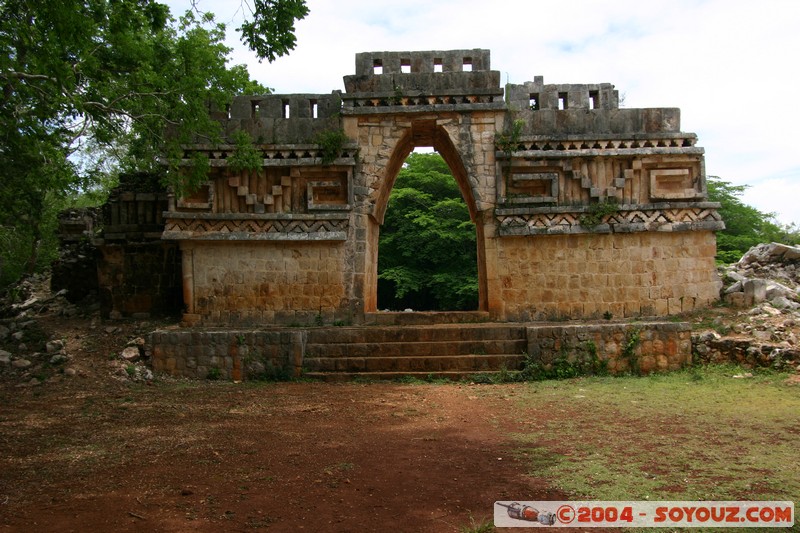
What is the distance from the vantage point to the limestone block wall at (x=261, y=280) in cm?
1173

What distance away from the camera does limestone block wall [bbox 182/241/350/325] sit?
38.5 ft

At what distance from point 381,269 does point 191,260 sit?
39.1 feet

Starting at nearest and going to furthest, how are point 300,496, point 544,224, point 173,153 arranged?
point 300,496, point 173,153, point 544,224

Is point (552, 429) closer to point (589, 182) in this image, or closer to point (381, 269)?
point (589, 182)

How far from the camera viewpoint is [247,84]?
11562 millimetres

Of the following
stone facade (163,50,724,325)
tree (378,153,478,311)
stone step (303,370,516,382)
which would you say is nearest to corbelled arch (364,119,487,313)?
stone facade (163,50,724,325)

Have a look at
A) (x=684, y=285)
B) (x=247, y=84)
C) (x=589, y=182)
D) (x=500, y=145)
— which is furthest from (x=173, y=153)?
(x=684, y=285)

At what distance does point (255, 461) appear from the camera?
560cm

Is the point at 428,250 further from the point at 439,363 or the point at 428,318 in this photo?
the point at 439,363

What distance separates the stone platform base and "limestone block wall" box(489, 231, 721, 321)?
120 centimetres

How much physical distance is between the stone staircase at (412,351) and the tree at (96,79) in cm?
411

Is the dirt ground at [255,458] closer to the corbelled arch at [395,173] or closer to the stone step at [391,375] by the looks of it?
the stone step at [391,375]

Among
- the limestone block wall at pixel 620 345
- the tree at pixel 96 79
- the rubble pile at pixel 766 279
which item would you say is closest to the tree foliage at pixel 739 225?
the rubble pile at pixel 766 279

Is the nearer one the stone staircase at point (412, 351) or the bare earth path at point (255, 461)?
the bare earth path at point (255, 461)
